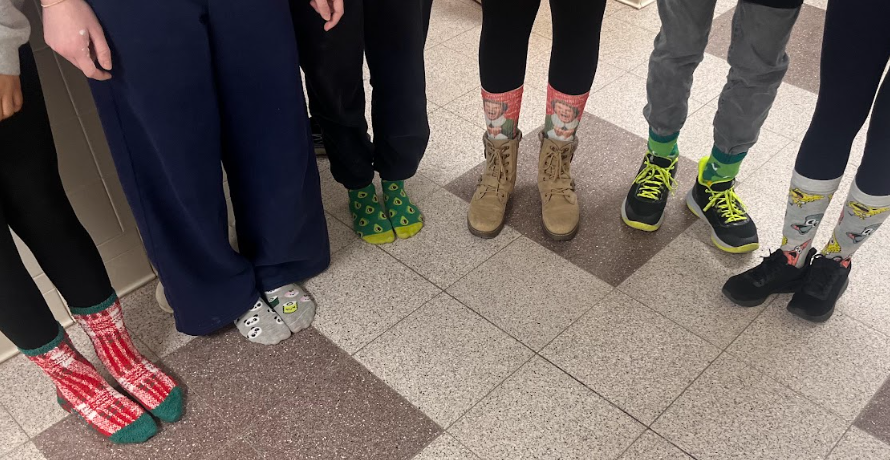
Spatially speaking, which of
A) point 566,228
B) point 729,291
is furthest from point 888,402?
point 566,228

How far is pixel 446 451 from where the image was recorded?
1312mm

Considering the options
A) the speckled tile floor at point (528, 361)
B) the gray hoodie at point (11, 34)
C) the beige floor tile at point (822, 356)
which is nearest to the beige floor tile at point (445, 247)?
the speckled tile floor at point (528, 361)

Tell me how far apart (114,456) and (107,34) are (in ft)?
2.44

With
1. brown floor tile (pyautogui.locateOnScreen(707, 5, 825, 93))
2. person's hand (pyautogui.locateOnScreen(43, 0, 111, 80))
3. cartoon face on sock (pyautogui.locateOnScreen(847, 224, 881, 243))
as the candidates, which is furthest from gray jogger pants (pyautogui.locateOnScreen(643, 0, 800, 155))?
person's hand (pyautogui.locateOnScreen(43, 0, 111, 80))

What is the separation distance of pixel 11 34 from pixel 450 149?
4.00 feet

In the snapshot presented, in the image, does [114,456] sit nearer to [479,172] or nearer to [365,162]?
[365,162]

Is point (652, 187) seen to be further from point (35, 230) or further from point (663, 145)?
point (35, 230)

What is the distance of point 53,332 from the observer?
128cm

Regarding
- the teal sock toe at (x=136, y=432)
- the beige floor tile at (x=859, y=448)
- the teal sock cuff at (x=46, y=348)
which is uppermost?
the teal sock cuff at (x=46, y=348)

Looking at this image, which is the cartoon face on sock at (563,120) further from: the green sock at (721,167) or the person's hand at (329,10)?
the person's hand at (329,10)

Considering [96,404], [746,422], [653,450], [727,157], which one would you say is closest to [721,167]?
[727,157]

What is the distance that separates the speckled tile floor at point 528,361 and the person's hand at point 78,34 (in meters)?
0.67

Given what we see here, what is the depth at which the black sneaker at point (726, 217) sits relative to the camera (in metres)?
1.70

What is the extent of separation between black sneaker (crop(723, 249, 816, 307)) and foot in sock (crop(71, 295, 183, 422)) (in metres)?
1.17
